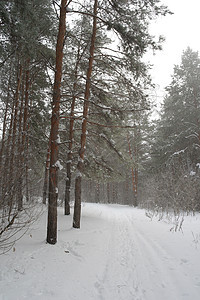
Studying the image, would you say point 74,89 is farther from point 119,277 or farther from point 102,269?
point 119,277

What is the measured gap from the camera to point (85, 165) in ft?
29.4

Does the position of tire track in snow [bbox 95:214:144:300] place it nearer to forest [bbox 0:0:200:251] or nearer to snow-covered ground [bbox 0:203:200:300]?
snow-covered ground [bbox 0:203:200:300]

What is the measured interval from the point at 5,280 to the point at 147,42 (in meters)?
7.57

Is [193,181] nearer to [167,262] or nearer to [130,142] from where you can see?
[167,262]

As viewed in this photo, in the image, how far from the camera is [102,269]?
12.4 feet

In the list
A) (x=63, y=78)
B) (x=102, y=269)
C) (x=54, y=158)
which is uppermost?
(x=63, y=78)

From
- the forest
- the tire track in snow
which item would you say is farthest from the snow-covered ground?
the forest

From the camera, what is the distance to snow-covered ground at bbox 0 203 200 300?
114 inches

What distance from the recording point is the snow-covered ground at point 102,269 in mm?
2898

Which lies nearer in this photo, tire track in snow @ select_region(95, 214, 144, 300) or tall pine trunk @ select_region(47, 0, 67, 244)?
tire track in snow @ select_region(95, 214, 144, 300)

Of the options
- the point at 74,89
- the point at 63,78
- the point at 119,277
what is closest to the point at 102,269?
the point at 119,277

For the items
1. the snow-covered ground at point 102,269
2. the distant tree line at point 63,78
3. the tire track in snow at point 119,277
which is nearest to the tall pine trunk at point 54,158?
the distant tree line at point 63,78


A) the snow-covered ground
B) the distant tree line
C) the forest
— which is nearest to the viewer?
the snow-covered ground

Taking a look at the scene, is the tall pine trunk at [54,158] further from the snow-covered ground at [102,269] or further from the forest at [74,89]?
the snow-covered ground at [102,269]
